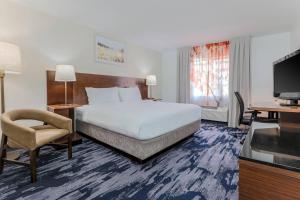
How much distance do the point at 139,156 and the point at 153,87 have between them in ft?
13.0

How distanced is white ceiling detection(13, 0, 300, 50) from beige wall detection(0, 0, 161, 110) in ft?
0.71

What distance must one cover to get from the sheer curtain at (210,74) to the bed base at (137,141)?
2207 mm

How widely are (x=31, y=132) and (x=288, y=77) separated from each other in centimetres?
269

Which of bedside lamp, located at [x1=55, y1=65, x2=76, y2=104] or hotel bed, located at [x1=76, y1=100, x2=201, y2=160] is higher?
bedside lamp, located at [x1=55, y1=65, x2=76, y2=104]

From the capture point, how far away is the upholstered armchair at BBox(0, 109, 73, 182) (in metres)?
1.82

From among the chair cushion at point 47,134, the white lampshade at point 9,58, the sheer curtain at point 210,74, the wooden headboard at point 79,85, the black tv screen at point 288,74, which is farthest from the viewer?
the sheer curtain at point 210,74

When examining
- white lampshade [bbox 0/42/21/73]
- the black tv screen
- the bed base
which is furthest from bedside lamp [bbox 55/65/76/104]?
the black tv screen

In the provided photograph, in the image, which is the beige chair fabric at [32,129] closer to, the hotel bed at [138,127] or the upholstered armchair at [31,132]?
the upholstered armchair at [31,132]

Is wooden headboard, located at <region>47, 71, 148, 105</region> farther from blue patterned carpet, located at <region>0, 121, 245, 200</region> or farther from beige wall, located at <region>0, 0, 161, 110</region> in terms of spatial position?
blue patterned carpet, located at <region>0, 121, 245, 200</region>

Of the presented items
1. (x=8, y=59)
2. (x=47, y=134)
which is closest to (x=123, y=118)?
(x=47, y=134)

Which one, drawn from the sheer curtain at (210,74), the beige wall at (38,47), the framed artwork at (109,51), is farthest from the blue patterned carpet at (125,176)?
the sheer curtain at (210,74)

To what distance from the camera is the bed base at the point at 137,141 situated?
2.23 meters

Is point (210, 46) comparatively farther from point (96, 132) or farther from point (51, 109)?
point (51, 109)

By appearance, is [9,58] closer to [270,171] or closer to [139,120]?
[139,120]
